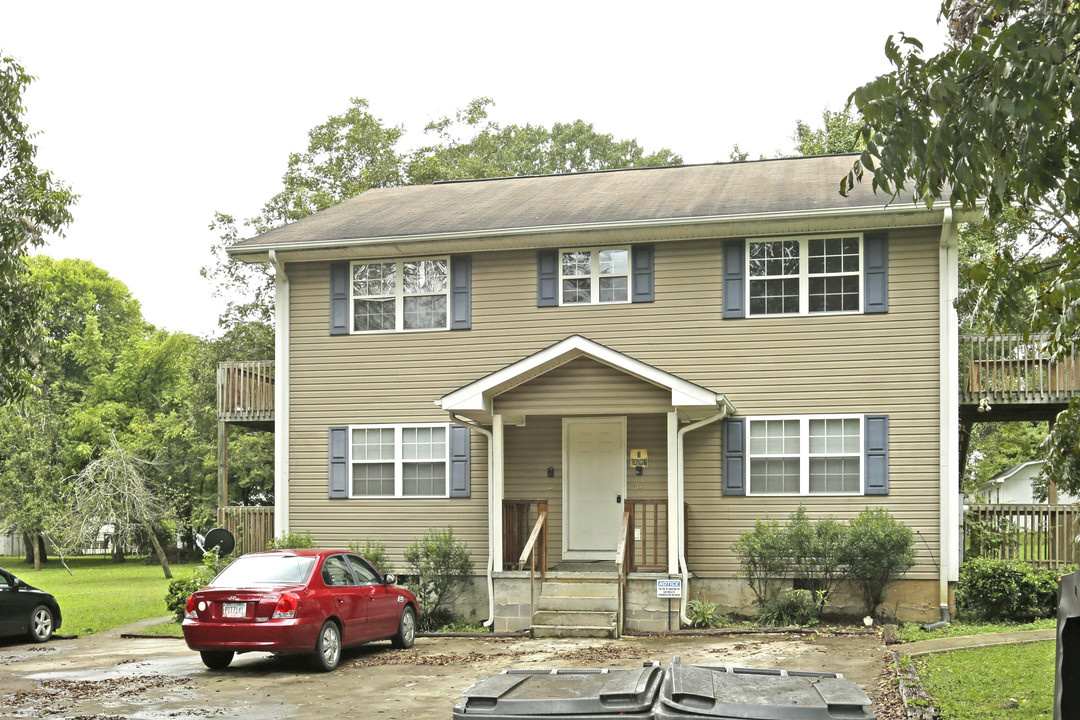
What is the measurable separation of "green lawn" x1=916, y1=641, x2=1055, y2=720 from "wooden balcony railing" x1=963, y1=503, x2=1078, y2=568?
14.2 ft

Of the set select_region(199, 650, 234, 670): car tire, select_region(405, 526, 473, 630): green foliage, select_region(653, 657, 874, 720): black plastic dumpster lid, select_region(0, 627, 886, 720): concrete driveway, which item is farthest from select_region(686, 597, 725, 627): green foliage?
select_region(653, 657, 874, 720): black plastic dumpster lid

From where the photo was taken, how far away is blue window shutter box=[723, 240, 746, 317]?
1694cm

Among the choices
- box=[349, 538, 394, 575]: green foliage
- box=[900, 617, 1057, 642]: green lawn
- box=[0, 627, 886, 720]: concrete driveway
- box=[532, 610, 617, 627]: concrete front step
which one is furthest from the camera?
box=[349, 538, 394, 575]: green foliage

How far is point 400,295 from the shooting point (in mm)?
18234

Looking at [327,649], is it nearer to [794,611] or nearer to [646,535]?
[646,535]

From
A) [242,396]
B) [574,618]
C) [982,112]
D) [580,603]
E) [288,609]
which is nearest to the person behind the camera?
[982,112]

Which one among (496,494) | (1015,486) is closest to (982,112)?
(496,494)

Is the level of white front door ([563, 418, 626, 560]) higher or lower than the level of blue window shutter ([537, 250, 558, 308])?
lower

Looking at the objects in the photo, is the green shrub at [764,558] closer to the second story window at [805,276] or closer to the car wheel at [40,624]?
the second story window at [805,276]

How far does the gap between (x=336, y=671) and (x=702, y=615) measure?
5644 millimetres

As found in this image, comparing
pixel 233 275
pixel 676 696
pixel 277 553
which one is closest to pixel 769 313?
pixel 277 553

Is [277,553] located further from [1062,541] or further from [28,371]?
[1062,541]

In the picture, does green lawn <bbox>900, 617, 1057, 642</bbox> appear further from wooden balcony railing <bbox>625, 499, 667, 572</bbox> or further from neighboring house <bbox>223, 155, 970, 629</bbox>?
wooden balcony railing <bbox>625, 499, 667, 572</bbox>

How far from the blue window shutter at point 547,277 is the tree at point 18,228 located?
799cm
